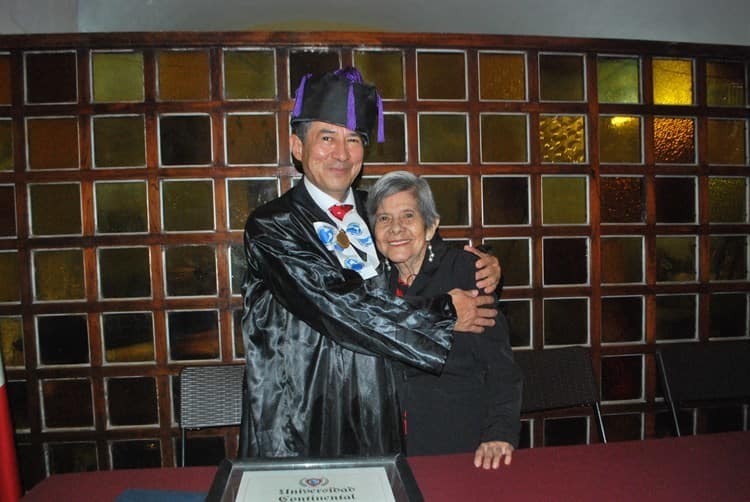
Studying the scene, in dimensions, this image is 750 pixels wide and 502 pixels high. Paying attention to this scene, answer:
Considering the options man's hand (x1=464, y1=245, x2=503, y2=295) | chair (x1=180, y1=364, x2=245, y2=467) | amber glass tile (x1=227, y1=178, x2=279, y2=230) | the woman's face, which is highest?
amber glass tile (x1=227, y1=178, x2=279, y2=230)

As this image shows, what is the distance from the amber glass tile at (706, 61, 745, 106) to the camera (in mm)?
2656

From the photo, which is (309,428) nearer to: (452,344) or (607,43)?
(452,344)

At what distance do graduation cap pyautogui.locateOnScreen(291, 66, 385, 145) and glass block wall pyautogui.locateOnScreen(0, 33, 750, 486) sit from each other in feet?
2.94

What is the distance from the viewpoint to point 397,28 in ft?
10.6

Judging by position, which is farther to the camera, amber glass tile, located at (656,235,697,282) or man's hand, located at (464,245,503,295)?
amber glass tile, located at (656,235,697,282)

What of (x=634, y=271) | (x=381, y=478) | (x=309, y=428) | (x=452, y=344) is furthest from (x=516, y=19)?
(x=381, y=478)

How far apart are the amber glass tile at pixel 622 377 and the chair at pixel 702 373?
0.62 metres

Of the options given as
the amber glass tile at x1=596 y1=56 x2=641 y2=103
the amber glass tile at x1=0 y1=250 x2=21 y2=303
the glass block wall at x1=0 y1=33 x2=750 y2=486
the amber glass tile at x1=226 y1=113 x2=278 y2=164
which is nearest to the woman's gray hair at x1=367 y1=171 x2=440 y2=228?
the glass block wall at x1=0 y1=33 x2=750 y2=486

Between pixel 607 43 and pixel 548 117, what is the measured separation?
505mm

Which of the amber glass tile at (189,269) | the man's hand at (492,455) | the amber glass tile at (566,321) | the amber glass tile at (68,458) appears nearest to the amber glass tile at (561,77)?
the amber glass tile at (566,321)

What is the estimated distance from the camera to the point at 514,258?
8.32 feet

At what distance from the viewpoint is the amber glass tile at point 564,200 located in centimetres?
255

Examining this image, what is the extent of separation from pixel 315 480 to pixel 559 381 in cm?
152

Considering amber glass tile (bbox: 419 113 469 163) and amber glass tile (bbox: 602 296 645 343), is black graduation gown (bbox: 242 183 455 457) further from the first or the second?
amber glass tile (bbox: 602 296 645 343)
